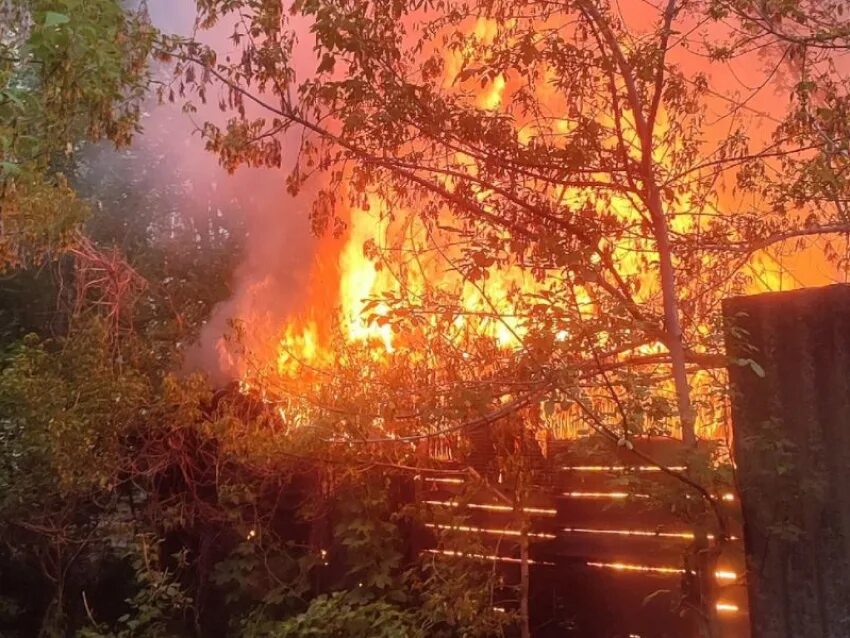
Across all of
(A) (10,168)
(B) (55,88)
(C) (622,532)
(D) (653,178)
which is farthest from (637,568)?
(B) (55,88)

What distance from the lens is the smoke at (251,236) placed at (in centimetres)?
882

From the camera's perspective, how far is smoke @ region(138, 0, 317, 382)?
28.9 ft

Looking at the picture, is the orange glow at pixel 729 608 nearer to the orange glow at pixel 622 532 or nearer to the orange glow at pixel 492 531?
the orange glow at pixel 622 532

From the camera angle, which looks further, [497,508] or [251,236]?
[251,236]

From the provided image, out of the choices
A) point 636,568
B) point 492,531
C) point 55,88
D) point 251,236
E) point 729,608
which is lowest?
point 729,608

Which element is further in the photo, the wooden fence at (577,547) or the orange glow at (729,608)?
the wooden fence at (577,547)

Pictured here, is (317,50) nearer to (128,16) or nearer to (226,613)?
(128,16)

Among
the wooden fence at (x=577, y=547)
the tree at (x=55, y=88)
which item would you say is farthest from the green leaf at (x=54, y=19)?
the wooden fence at (x=577, y=547)

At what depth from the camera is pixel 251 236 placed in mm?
10625

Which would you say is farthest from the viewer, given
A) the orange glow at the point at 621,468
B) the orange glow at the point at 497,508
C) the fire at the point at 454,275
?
the orange glow at the point at 497,508

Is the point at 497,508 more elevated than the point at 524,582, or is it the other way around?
the point at 497,508

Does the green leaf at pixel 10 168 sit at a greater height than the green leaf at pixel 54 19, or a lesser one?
lesser

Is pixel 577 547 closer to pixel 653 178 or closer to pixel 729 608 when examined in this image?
pixel 729 608

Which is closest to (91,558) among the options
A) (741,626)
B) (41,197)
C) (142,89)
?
(41,197)
